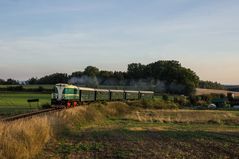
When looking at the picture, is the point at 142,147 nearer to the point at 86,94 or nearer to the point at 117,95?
the point at 86,94

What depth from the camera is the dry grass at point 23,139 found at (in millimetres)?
13680

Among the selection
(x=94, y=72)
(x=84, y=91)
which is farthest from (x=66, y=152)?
(x=94, y=72)

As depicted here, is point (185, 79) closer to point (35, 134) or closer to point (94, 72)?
point (94, 72)

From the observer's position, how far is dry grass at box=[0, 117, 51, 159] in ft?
44.9

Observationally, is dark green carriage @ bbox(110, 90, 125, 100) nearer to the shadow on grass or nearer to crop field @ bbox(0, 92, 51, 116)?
crop field @ bbox(0, 92, 51, 116)

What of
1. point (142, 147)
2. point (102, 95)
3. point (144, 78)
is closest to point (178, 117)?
point (102, 95)

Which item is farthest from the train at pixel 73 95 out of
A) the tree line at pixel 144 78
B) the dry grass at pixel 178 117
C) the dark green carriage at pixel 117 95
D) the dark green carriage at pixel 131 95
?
the tree line at pixel 144 78

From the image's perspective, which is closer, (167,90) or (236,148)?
(236,148)

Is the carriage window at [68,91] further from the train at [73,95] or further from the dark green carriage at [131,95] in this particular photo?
the dark green carriage at [131,95]

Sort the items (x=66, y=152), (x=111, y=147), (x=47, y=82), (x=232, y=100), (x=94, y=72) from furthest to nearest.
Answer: (x=94, y=72)
(x=47, y=82)
(x=232, y=100)
(x=111, y=147)
(x=66, y=152)

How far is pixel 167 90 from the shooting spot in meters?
156

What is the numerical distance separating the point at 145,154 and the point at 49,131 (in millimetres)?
5380

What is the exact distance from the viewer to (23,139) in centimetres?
1565

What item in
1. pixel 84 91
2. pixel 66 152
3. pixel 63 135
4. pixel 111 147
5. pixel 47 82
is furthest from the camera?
pixel 47 82
